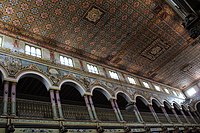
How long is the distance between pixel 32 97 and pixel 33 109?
12.2ft

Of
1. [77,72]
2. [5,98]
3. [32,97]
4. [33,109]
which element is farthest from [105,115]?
[5,98]

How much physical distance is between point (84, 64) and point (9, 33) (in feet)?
18.4

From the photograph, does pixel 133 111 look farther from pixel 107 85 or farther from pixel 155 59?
pixel 155 59

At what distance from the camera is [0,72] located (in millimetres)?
8227

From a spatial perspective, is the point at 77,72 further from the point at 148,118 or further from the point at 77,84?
the point at 148,118

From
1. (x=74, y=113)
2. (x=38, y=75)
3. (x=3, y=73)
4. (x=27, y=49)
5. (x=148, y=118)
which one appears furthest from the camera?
(x=148, y=118)

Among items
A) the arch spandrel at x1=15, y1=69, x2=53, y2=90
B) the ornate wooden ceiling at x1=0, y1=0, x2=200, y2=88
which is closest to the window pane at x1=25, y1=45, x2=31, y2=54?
the ornate wooden ceiling at x1=0, y1=0, x2=200, y2=88

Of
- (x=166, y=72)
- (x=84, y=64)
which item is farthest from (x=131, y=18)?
(x=166, y=72)

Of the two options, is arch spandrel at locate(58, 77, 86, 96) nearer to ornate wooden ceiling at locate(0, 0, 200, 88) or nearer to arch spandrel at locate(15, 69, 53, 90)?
arch spandrel at locate(15, 69, 53, 90)

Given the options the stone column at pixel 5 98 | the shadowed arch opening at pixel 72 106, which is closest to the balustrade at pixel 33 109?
the stone column at pixel 5 98

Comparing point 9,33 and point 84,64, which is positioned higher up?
point 9,33

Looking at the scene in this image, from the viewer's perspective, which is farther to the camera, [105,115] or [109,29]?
[109,29]

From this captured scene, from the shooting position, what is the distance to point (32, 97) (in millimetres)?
11586

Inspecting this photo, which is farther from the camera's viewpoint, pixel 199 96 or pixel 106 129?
pixel 199 96
